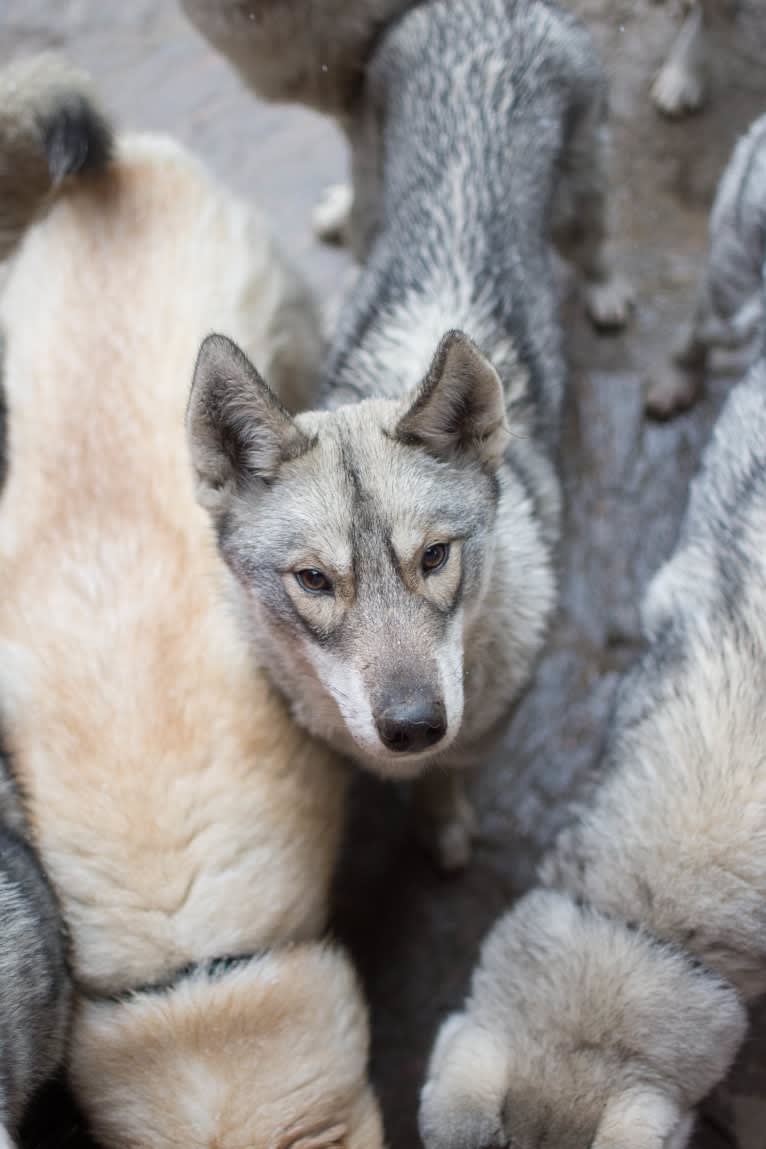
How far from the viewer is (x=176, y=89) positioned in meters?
6.99

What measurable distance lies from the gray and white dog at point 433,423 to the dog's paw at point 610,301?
0.02m

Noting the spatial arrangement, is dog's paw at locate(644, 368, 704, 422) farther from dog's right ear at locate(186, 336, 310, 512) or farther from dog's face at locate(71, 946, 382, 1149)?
dog's face at locate(71, 946, 382, 1149)

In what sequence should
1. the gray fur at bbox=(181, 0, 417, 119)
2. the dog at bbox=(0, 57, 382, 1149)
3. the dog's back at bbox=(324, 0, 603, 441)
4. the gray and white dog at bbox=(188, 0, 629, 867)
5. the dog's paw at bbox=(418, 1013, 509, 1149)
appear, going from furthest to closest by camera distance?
the gray fur at bbox=(181, 0, 417, 119)
the dog's back at bbox=(324, 0, 603, 441)
the dog at bbox=(0, 57, 382, 1149)
the gray and white dog at bbox=(188, 0, 629, 867)
the dog's paw at bbox=(418, 1013, 509, 1149)

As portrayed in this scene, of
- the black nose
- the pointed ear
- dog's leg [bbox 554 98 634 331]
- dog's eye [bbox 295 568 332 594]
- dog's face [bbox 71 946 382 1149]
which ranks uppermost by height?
dog's leg [bbox 554 98 634 331]

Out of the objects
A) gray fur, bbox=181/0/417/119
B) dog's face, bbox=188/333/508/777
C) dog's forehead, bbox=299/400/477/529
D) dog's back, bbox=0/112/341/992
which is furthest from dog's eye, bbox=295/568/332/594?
gray fur, bbox=181/0/417/119

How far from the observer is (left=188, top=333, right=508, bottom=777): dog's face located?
116 inches

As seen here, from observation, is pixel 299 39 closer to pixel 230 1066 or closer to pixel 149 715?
pixel 149 715

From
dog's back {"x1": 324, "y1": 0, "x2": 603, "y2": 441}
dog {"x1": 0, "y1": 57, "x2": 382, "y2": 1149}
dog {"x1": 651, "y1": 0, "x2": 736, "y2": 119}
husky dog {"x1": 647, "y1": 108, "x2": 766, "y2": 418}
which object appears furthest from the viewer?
dog {"x1": 651, "y1": 0, "x2": 736, "y2": 119}

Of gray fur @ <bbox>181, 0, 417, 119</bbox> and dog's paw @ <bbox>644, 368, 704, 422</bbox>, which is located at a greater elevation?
gray fur @ <bbox>181, 0, 417, 119</bbox>

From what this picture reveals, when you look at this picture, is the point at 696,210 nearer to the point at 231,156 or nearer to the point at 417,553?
the point at 231,156

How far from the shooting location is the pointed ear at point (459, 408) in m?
3.01

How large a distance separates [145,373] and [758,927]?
2879 millimetres

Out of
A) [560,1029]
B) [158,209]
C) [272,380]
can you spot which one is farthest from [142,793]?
[158,209]

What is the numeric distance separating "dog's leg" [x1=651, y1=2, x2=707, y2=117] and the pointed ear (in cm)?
383
